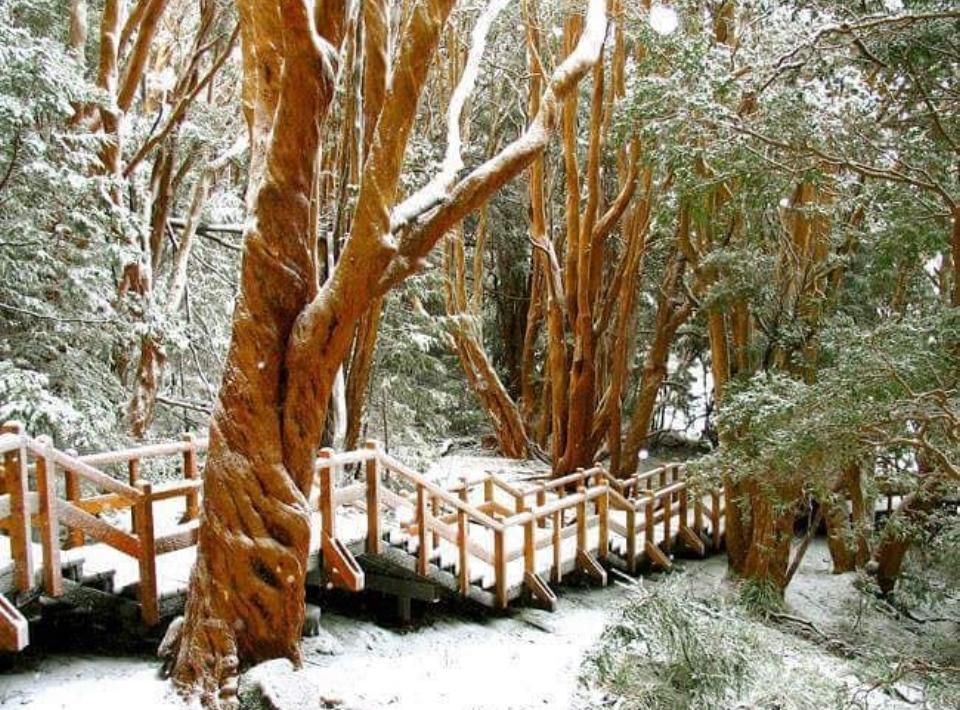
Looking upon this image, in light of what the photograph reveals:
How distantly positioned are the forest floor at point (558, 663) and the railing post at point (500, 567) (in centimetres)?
27

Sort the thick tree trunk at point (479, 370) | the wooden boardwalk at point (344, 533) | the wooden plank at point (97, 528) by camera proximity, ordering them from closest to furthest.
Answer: the wooden boardwalk at point (344, 533)
the wooden plank at point (97, 528)
the thick tree trunk at point (479, 370)

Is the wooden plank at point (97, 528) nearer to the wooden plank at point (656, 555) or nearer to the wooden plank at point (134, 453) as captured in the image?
the wooden plank at point (134, 453)

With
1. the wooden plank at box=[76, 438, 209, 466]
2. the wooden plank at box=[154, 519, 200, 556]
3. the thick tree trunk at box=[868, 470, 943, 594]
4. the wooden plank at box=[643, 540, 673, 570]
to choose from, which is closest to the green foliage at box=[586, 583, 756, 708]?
the wooden plank at box=[154, 519, 200, 556]

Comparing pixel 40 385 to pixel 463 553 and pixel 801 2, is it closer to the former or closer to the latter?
pixel 463 553

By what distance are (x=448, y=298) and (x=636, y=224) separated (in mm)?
5026

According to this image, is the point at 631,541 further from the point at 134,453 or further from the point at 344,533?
the point at 134,453

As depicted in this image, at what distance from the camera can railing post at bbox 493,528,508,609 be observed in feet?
25.0

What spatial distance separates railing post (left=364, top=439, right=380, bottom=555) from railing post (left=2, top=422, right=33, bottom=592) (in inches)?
99.6

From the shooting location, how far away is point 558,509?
8.46 m

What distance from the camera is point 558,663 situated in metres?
6.83

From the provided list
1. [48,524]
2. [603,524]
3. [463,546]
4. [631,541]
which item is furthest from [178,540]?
[631,541]

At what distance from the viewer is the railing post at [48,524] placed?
4.79 metres

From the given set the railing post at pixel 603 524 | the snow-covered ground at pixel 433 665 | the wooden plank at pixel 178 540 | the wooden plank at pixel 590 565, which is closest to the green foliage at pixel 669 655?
the snow-covered ground at pixel 433 665

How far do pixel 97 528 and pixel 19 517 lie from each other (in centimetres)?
48
